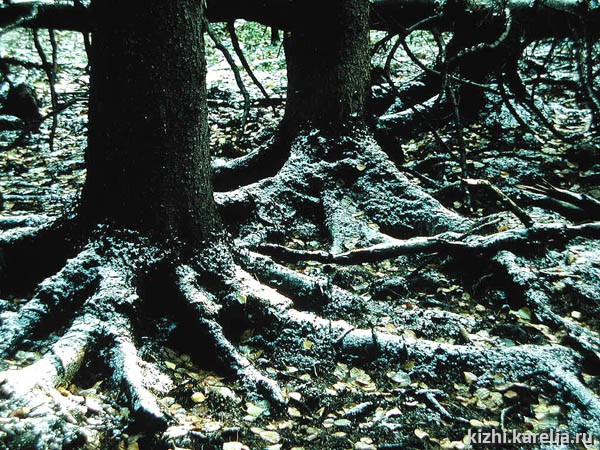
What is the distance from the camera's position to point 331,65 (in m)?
3.98

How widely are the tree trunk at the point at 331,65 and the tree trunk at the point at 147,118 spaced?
1.52 metres

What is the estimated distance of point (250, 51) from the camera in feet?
36.1

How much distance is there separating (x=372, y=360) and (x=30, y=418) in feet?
5.81

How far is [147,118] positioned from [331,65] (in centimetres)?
202

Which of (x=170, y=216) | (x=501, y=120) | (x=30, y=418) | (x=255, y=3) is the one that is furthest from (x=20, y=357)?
(x=501, y=120)

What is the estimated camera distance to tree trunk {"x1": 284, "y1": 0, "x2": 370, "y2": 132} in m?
3.92

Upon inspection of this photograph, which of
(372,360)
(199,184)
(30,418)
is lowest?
(372,360)

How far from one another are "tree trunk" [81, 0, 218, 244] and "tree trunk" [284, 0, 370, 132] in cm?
152

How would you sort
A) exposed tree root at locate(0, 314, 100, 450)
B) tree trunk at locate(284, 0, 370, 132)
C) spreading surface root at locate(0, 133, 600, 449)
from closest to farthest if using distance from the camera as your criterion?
exposed tree root at locate(0, 314, 100, 450) < spreading surface root at locate(0, 133, 600, 449) < tree trunk at locate(284, 0, 370, 132)

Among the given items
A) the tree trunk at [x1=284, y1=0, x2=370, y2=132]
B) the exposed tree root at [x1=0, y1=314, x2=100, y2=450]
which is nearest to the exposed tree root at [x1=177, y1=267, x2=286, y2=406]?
the exposed tree root at [x1=0, y1=314, x2=100, y2=450]

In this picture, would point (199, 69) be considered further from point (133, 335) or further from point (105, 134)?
point (133, 335)

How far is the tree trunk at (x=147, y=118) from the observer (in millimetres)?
2494

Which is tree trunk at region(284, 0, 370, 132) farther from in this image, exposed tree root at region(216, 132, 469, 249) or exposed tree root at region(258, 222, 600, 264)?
exposed tree root at region(258, 222, 600, 264)

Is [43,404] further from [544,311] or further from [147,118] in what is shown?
[544,311]
